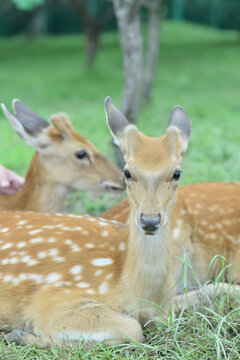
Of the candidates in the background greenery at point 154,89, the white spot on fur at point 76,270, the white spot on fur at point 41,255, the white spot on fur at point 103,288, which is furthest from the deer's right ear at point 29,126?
the white spot on fur at point 103,288

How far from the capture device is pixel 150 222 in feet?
7.91

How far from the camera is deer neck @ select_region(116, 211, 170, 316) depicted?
2662 mm

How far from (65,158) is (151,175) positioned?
1.76 metres

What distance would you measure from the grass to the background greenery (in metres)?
0.01

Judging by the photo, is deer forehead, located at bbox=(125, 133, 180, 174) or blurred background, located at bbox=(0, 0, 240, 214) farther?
blurred background, located at bbox=(0, 0, 240, 214)

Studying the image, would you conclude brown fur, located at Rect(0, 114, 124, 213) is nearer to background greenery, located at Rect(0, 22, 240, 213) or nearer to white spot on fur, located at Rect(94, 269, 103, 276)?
background greenery, located at Rect(0, 22, 240, 213)

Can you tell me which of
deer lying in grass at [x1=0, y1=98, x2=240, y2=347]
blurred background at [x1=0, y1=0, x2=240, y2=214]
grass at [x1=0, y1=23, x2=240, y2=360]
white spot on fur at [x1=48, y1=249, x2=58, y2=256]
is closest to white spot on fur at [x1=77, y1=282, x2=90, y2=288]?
deer lying in grass at [x1=0, y1=98, x2=240, y2=347]

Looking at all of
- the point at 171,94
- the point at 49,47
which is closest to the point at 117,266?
the point at 171,94

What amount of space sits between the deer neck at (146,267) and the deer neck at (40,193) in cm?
156

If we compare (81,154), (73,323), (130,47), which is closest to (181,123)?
(73,323)

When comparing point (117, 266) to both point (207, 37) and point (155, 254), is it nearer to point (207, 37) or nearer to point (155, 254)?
point (155, 254)

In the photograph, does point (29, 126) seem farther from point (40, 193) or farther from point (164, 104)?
point (164, 104)

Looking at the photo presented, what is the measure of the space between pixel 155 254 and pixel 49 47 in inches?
768

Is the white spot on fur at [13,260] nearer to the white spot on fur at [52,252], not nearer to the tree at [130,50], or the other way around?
the white spot on fur at [52,252]
